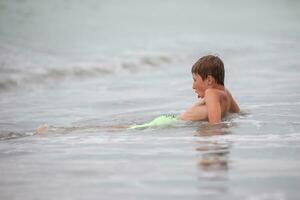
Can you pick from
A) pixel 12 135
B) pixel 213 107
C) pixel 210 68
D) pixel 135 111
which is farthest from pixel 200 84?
pixel 12 135

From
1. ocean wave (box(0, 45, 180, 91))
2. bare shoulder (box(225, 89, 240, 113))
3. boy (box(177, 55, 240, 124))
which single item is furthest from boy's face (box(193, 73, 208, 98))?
ocean wave (box(0, 45, 180, 91))

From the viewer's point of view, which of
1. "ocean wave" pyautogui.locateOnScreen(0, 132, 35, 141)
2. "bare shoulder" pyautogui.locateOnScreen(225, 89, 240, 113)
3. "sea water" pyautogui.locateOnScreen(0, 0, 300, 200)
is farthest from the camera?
"bare shoulder" pyautogui.locateOnScreen(225, 89, 240, 113)

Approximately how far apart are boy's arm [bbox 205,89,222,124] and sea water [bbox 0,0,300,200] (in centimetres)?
17

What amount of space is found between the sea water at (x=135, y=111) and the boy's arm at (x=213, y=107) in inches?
6.6

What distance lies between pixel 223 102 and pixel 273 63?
23.4 feet

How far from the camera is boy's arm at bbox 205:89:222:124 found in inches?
264

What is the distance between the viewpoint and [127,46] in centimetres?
1992

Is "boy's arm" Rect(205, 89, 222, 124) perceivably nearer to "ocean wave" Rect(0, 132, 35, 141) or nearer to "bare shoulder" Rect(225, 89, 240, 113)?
"bare shoulder" Rect(225, 89, 240, 113)

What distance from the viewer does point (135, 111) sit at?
855 cm

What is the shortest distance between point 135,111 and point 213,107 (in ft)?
6.51

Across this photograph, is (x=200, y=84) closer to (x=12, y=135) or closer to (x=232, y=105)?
(x=232, y=105)

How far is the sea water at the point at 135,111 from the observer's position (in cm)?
423

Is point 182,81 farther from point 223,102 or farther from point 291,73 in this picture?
point 223,102

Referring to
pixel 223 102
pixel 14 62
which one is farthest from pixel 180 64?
pixel 223 102
